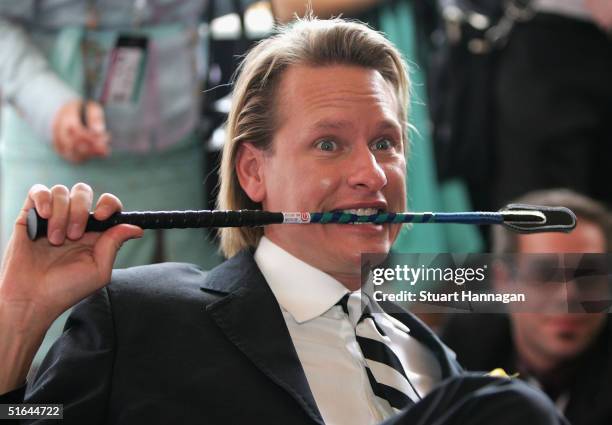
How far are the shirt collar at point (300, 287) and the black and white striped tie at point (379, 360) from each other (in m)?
0.02

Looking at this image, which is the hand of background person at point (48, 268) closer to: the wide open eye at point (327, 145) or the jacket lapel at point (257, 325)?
the jacket lapel at point (257, 325)

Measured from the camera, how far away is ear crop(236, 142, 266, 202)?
1.39m

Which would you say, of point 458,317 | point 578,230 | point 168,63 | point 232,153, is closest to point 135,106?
point 168,63

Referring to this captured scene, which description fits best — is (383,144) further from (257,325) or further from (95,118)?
(95,118)

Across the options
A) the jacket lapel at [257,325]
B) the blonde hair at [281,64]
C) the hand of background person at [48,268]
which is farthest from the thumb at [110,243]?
the blonde hair at [281,64]

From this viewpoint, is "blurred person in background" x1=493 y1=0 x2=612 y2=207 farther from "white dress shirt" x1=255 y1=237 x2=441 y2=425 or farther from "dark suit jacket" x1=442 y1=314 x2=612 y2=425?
"white dress shirt" x1=255 y1=237 x2=441 y2=425

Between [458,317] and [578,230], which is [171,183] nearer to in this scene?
[458,317]

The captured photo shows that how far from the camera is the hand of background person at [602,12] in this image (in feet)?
7.00

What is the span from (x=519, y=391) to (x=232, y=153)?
600 mm

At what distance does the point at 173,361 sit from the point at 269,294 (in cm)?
16

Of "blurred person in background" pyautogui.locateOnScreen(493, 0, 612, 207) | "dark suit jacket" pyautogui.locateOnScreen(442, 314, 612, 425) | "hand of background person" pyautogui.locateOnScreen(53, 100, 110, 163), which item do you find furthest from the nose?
"blurred person in background" pyautogui.locateOnScreen(493, 0, 612, 207)

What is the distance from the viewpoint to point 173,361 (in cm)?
119

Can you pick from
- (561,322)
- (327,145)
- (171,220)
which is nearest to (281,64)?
(327,145)

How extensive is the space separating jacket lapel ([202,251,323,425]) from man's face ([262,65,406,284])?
0.28 feet
